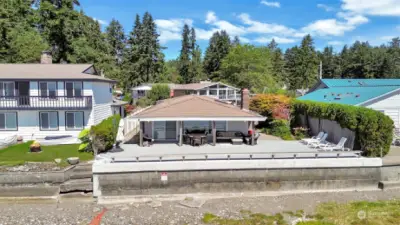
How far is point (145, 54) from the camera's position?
191 feet

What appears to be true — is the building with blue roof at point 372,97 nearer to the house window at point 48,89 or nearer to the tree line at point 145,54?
the tree line at point 145,54

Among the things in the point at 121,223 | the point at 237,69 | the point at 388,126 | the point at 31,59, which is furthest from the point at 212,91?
the point at 121,223

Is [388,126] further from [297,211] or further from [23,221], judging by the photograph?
[23,221]

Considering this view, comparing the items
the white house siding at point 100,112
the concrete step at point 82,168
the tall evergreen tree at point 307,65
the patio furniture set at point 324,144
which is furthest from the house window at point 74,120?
the tall evergreen tree at point 307,65

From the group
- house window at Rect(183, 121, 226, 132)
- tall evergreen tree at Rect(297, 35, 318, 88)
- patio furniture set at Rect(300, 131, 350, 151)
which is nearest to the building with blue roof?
patio furniture set at Rect(300, 131, 350, 151)

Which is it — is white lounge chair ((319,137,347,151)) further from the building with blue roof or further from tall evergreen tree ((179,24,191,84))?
tall evergreen tree ((179,24,191,84))

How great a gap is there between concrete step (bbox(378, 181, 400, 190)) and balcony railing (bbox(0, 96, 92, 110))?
20.1 metres

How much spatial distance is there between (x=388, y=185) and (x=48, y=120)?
23279mm

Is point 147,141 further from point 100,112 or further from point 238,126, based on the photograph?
point 100,112

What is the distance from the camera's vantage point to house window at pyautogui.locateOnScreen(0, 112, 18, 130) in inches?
852

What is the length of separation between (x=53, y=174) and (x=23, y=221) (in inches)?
127

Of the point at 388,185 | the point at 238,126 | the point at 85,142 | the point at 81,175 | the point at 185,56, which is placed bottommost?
the point at 388,185

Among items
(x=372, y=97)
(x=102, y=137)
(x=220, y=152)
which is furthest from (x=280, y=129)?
(x=102, y=137)

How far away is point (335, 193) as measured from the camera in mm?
15273
